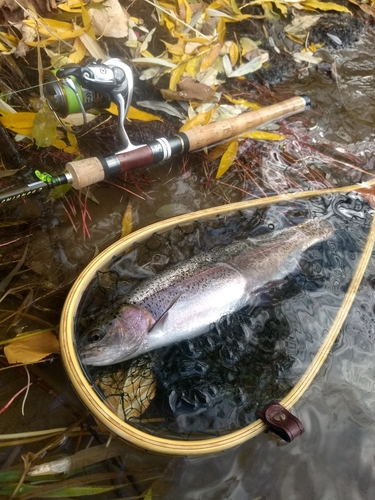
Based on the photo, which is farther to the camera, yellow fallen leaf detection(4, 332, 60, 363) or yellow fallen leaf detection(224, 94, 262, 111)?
yellow fallen leaf detection(224, 94, 262, 111)

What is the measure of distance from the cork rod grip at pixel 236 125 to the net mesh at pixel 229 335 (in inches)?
23.3

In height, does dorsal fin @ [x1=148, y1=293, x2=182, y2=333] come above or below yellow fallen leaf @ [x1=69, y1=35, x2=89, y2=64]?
below

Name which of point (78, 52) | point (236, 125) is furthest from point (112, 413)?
point (78, 52)

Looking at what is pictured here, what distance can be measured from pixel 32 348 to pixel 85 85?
150cm

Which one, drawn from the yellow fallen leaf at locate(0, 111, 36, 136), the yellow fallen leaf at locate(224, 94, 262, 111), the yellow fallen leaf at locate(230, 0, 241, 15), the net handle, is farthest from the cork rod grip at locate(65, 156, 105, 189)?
the yellow fallen leaf at locate(230, 0, 241, 15)

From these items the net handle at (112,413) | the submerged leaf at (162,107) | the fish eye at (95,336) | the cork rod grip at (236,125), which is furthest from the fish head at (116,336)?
the submerged leaf at (162,107)

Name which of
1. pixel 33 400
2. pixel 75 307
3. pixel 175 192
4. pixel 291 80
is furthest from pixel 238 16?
pixel 33 400

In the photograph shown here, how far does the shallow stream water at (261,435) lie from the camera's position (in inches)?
89.5

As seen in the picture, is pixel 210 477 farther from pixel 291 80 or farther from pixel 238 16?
pixel 238 16

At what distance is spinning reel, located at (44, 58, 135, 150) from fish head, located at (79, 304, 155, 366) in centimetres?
121

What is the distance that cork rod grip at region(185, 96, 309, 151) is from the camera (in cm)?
301

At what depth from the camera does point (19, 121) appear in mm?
2902

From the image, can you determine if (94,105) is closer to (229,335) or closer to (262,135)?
(262,135)

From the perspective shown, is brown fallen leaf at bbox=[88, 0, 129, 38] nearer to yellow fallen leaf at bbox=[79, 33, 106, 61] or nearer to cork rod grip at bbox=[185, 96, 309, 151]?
yellow fallen leaf at bbox=[79, 33, 106, 61]
